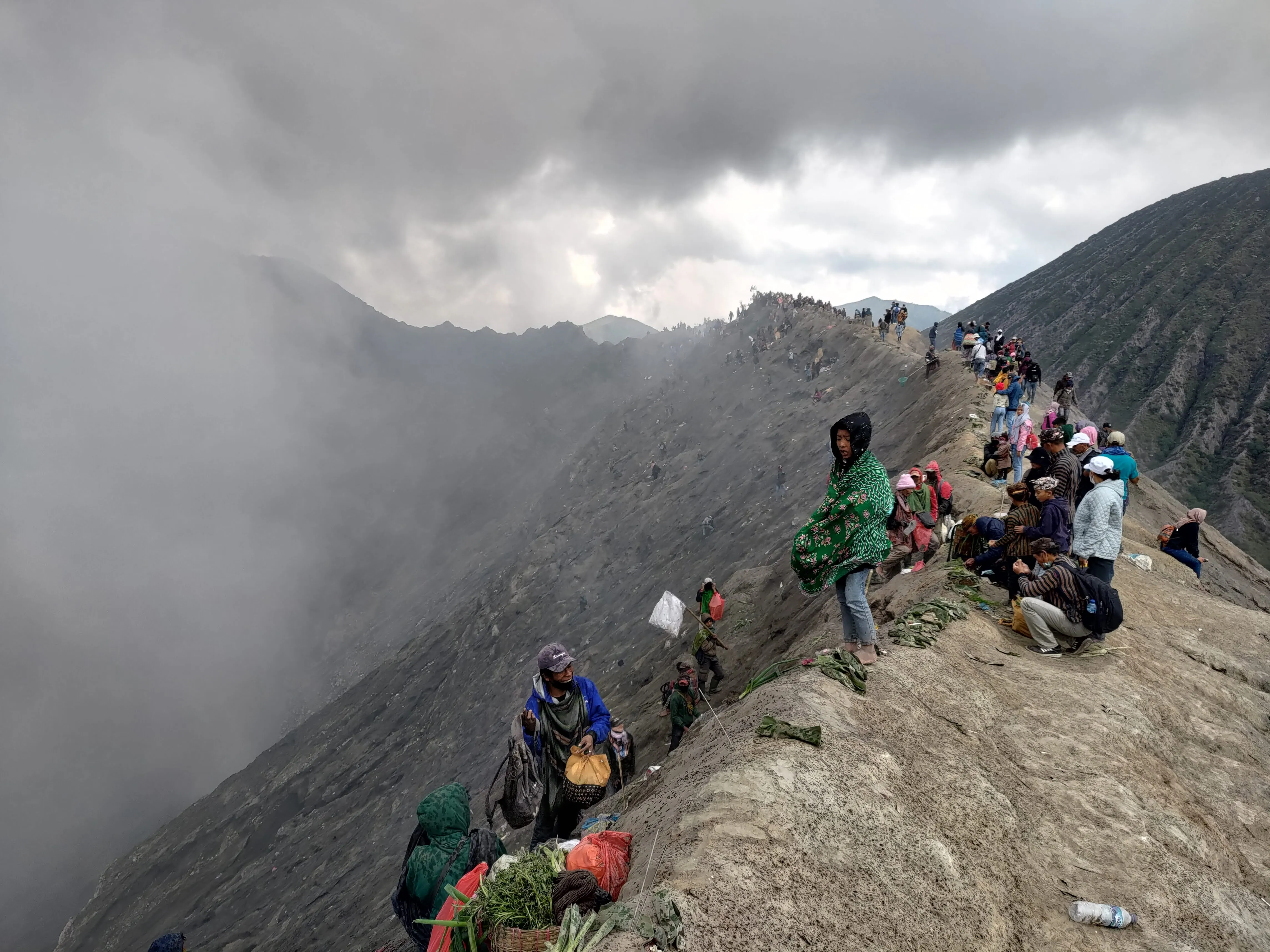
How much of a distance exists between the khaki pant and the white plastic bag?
158 inches

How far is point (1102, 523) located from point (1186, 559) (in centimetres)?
781

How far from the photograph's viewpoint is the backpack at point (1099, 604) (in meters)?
6.10

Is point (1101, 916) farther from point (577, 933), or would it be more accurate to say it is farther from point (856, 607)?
point (577, 933)

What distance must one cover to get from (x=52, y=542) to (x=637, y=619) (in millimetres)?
200009

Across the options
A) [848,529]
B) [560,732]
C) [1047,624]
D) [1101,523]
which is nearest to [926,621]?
[1047,624]

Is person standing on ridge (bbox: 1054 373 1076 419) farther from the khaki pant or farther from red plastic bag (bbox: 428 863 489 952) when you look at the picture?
red plastic bag (bbox: 428 863 489 952)

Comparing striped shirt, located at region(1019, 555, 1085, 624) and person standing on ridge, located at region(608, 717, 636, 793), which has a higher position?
striped shirt, located at region(1019, 555, 1085, 624)

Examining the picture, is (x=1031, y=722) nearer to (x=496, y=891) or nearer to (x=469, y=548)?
(x=496, y=891)

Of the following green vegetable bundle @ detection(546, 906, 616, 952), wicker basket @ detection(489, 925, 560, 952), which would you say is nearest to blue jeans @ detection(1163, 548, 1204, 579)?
green vegetable bundle @ detection(546, 906, 616, 952)

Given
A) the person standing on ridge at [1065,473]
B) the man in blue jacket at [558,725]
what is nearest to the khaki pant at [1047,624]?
the person standing on ridge at [1065,473]

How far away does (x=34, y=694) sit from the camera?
112 m

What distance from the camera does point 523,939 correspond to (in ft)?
8.91

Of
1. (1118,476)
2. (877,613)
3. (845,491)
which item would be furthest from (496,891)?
(1118,476)

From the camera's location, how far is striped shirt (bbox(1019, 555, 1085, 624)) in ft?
20.5
